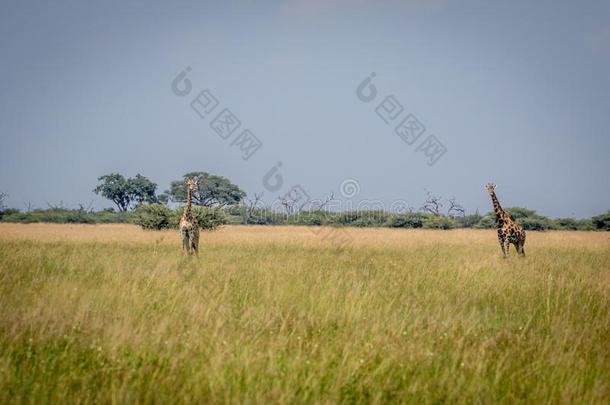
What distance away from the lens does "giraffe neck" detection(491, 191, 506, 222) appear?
14.8m

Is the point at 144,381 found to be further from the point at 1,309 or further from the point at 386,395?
the point at 1,309

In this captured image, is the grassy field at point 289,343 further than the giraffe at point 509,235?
No

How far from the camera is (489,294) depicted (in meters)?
7.04

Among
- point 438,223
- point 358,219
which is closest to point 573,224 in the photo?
point 438,223

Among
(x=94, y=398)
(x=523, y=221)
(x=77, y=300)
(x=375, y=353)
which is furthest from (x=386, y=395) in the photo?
(x=523, y=221)

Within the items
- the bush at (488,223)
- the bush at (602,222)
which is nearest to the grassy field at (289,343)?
the bush at (488,223)

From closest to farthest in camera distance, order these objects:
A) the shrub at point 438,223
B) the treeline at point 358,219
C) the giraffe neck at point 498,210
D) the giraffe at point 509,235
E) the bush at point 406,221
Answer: the giraffe at point 509,235 → the giraffe neck at point 498,210 → the shrub at point 438,223 → the treeline at point 358,219 → the bush at point 406,221

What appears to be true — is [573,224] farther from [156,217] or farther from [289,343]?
[289,343]

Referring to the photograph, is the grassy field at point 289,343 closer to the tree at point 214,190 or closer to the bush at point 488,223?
the bush at point 488,223

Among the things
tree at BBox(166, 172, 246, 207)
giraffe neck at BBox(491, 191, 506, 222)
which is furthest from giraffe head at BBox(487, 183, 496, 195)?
tree at BBox(166, 172, 246, 207)

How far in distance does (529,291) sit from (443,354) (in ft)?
12.8

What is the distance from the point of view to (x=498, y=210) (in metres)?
15.2

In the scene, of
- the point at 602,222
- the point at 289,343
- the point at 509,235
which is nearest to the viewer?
the point at 289,343

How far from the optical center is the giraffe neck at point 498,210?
1482 centimetres
